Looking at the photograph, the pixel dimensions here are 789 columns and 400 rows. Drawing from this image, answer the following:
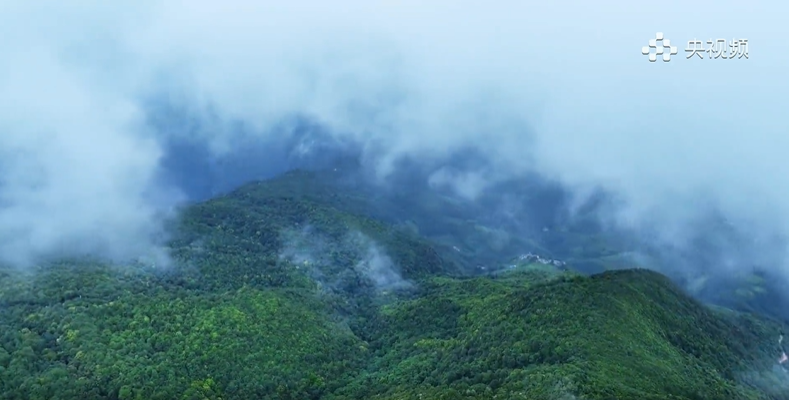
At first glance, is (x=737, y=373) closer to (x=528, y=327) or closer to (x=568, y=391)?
(x=528, y=327)

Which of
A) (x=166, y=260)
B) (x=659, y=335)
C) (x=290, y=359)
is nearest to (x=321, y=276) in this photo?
(x=166, y=260)

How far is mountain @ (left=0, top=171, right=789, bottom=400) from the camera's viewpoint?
120 meters

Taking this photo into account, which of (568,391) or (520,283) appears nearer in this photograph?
(568,391)

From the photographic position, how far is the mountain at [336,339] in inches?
4722

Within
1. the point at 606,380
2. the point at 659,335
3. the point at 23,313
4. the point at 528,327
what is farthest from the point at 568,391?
the point at 23,313

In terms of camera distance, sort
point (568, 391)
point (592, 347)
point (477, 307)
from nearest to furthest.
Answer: point (568, 391) → point (592, 347) → point (477, 307)

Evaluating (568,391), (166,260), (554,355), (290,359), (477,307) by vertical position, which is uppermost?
(166,260)

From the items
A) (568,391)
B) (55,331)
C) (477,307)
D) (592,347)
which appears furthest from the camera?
(477,307)

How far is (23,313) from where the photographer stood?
135m

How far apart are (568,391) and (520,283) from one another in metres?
83.7

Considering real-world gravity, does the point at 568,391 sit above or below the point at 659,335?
below

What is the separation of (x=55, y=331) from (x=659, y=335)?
340 feet

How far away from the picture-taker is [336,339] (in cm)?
15388

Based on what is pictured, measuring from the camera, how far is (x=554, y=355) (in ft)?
402
